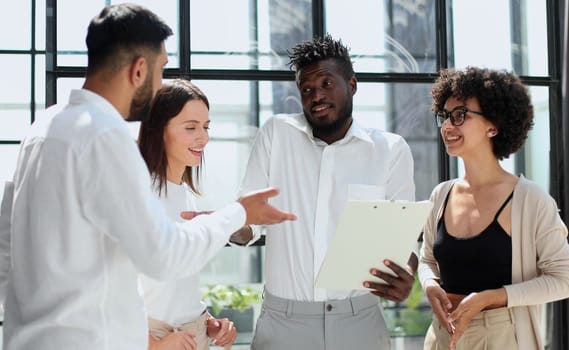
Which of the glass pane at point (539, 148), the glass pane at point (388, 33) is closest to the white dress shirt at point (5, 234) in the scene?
the glass pane at point (388, 33)

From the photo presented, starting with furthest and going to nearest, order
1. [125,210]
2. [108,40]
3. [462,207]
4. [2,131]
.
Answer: [2,131]
[462,207]
[108,40]
[125,210]

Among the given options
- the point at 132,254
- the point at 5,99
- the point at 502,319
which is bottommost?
the point at 502,319

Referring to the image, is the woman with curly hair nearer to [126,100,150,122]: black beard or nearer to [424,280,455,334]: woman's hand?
[424,280,455,334]: woman's hand

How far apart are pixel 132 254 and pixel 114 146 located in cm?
24

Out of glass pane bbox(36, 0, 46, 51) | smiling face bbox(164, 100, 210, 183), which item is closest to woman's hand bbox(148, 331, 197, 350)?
smiling face bbox(164, 100, 210, 183)

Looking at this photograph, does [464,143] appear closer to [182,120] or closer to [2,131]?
[182,120]

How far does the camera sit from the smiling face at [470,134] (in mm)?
2918

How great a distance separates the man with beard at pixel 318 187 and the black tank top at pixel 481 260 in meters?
0.16

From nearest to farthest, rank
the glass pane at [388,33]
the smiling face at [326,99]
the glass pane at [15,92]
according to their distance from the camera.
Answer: the smiling face at [326,99], the glass pane at [388,33], the glass pane at [15,92]

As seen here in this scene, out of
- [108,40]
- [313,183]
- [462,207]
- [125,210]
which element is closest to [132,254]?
[125,210]

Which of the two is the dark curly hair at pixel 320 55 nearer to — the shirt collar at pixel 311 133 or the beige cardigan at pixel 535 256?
the shirt collar at pixel 311 133

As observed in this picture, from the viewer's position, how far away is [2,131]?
449 centimetres

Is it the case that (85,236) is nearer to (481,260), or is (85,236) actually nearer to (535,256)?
(481,260)

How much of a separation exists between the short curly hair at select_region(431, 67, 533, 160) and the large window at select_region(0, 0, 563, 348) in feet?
3.88
